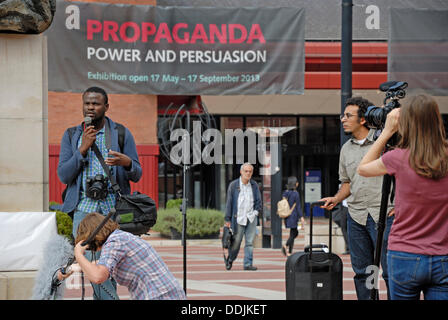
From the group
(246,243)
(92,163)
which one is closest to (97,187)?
(92,163)

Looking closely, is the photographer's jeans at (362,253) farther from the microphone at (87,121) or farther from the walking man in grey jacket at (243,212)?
the walking man in grey jacket at (243,212)

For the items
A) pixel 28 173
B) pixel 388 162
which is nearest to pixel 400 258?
pixel 388 162

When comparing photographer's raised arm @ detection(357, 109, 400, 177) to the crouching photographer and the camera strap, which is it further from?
the camera strap

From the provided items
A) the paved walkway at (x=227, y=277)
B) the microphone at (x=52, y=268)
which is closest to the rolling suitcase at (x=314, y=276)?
the paved walkway at (x=227, y=277)

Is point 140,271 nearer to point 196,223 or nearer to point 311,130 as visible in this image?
point 196,223

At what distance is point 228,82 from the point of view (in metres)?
14.8

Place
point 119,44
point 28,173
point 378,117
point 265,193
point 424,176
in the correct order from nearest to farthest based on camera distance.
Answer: point 424,176 < point 378,117 < point 28,173 < point 119,44 < point 265,193

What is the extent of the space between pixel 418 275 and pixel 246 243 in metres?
8.90

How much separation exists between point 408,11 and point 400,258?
9.42m

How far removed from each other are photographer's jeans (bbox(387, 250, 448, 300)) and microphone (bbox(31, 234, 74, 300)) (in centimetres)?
201

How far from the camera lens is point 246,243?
1297 cm

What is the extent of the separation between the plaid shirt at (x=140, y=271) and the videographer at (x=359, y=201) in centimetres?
225

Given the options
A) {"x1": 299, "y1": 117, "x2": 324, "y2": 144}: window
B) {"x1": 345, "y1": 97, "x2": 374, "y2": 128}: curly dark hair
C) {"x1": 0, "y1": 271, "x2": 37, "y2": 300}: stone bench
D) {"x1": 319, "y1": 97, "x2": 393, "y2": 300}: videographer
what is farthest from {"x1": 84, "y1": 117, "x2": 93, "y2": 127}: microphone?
{"x1": 299, "y1": 117, "x2": 324, "y2": 144}: window

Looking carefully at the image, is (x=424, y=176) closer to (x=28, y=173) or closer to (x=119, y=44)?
(x=28, y=173)
